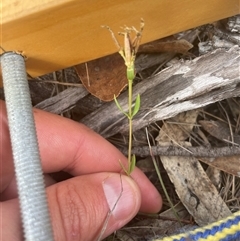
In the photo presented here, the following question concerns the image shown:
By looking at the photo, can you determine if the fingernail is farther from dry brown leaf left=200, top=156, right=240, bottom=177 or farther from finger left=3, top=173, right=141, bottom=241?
dry brown leaf left=200, top=156, right=240, bottom=177

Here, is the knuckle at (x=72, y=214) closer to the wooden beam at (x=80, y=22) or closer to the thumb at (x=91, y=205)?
the thumb at (x=91, y=205)

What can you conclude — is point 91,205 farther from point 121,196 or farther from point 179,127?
point 179,127

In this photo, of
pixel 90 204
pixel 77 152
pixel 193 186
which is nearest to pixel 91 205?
pixel 90 204

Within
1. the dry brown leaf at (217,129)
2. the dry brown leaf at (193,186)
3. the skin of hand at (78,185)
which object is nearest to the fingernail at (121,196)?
the skin of hand at (78,185)

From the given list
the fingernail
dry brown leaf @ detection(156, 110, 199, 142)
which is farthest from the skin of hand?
dry brown leaf @ detection(156, 110, 199, 142)

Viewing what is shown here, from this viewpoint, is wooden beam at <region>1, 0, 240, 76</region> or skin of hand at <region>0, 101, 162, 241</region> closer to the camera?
wooden beam at <region>1, 0, 240, 76</region>
